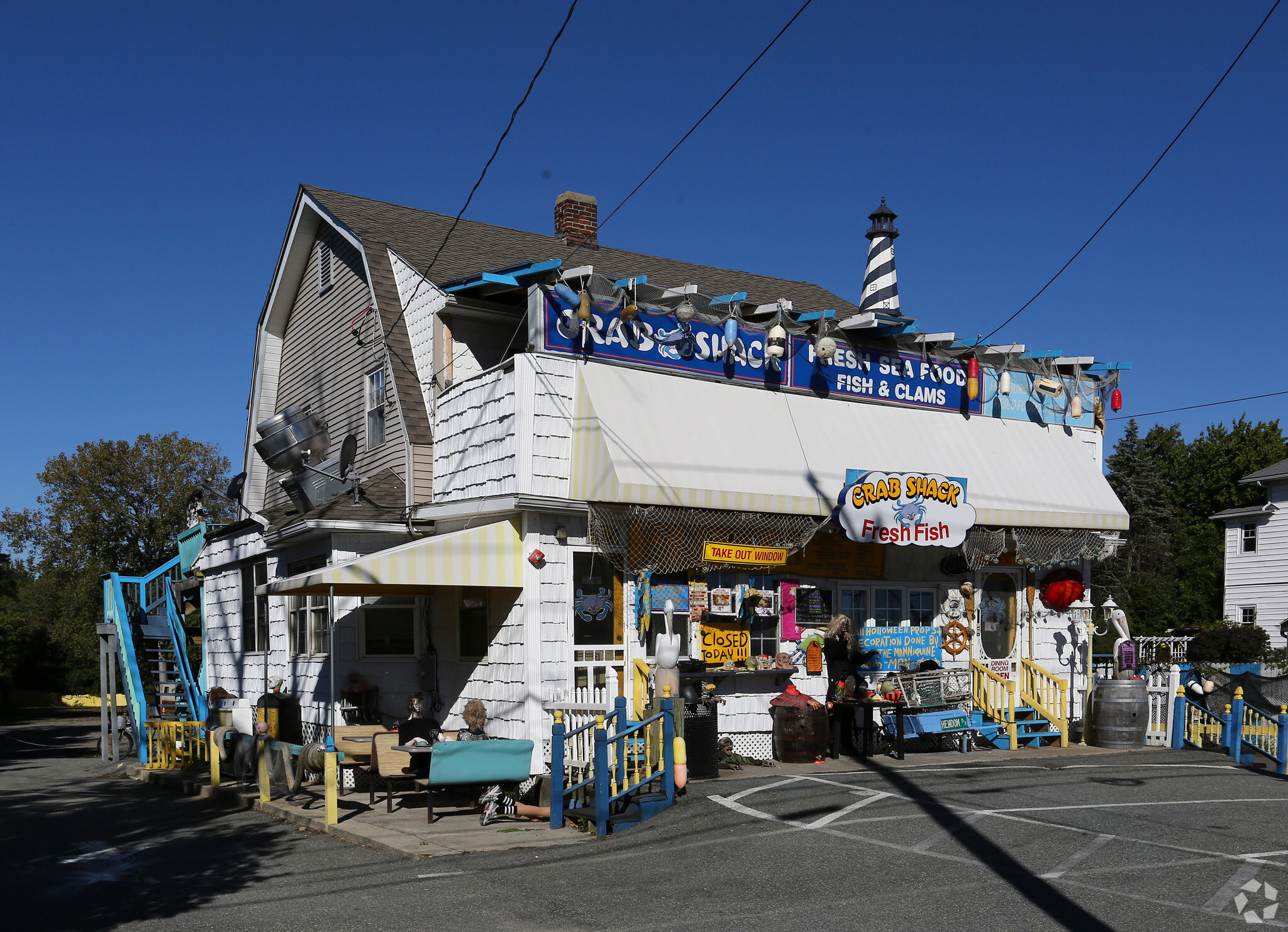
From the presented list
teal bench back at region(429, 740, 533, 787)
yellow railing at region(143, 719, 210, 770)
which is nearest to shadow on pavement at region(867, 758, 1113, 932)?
teal bench back at region(429, 740, 533, 787)

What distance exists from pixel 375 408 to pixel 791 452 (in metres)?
6.70

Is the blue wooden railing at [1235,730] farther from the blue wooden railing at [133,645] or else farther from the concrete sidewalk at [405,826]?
the blue wooden railing at [133,645]

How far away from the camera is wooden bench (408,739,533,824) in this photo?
1165 centimetres

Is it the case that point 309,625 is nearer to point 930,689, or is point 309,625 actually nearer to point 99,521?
point 930,689

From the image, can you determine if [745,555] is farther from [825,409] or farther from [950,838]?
[950,838]

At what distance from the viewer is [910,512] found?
52.5ft

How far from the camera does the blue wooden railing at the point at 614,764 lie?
36.7ft

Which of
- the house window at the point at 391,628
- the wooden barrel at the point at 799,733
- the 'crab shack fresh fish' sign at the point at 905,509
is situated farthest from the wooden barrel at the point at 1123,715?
the house window at the point at 391,628

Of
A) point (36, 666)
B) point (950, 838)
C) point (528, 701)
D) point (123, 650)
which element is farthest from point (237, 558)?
point (36, 666)

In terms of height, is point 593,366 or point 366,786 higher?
point 593,366

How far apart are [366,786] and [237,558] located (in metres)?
6.47

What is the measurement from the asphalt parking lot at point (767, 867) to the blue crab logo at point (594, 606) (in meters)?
2.51

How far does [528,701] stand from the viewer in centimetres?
1352

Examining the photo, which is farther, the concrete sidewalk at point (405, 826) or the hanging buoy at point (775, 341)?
the hanging buoy at point (775, 341)
